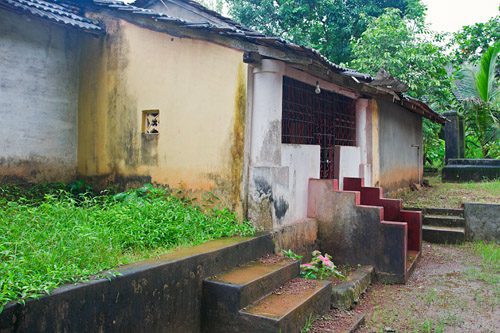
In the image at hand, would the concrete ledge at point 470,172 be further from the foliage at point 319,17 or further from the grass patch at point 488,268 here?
the foliage at point 319,17

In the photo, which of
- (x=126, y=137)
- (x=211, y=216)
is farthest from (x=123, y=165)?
(x=211, y=216)

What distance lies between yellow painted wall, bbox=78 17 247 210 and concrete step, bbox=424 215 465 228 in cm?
579

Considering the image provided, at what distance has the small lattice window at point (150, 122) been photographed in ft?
22.3

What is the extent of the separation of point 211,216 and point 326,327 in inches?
81.7

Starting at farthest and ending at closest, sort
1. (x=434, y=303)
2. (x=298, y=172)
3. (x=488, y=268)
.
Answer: (x=488, y=268), (x=298, y=172), (x=434, y=303)

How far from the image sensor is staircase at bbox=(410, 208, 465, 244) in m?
9.27

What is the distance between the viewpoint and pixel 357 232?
706 centimetres

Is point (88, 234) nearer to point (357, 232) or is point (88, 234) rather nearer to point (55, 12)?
point (55, 12)

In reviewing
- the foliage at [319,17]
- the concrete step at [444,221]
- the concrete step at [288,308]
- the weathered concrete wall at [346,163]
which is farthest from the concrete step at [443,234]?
the foliage at [319,17]

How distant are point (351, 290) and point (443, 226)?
4844 millimetres

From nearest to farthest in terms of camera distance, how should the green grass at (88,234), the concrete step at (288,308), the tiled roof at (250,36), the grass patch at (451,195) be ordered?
the green grass at (88,234) < the concrete step at (288,308) < the tiled roof at (250,36) < the grass patch at (451,195)

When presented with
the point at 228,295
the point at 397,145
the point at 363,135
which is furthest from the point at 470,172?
the point at 228,295

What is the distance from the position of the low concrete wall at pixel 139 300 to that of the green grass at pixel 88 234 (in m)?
0.12

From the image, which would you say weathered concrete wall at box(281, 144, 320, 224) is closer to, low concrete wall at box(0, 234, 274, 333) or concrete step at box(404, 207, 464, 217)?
low concrete wall at box(0, 234, 274, 333)
